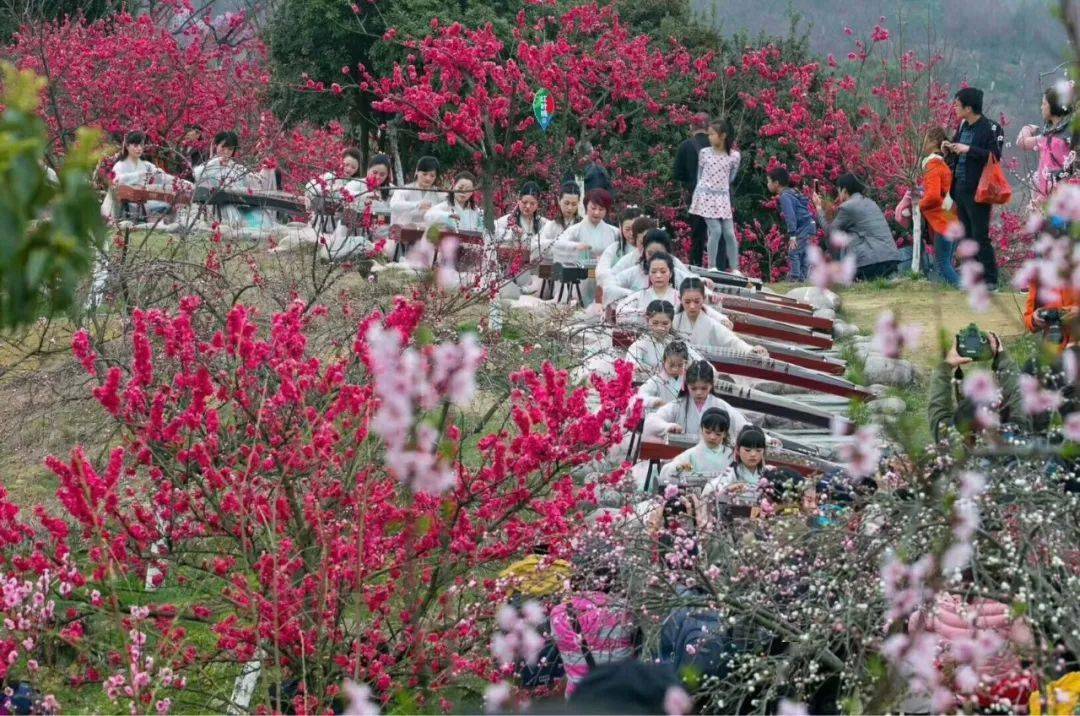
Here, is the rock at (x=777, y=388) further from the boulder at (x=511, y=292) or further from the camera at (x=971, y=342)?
the camera at (x=971, y=342)

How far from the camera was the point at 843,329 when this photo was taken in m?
12.0

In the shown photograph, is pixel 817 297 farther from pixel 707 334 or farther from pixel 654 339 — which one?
pixel 654 339

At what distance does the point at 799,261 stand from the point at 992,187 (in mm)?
3716

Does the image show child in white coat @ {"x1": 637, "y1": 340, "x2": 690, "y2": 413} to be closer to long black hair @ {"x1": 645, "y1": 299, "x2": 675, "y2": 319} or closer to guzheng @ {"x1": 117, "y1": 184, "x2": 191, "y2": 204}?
long black hair @ {"x1": 645, "y1": 299, "x2": 675, "y2": 319}

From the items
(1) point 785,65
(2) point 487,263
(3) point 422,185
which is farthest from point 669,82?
(2) point 487,263

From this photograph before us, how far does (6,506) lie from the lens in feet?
18.8

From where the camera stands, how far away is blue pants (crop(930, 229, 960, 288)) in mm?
12688

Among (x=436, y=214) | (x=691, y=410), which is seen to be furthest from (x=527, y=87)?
(x=691, y=410)

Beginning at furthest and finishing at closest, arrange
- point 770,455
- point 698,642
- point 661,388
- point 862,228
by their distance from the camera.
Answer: point 862,228, point 661,388, point 770,455, point 698,642

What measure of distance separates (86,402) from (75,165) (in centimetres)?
659

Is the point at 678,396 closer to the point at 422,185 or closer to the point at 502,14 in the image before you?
the point at 422,185

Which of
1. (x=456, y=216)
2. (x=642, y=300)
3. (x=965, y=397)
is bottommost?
(x=642, y=300)

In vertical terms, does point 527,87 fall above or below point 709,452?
above

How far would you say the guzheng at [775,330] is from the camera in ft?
37.5
